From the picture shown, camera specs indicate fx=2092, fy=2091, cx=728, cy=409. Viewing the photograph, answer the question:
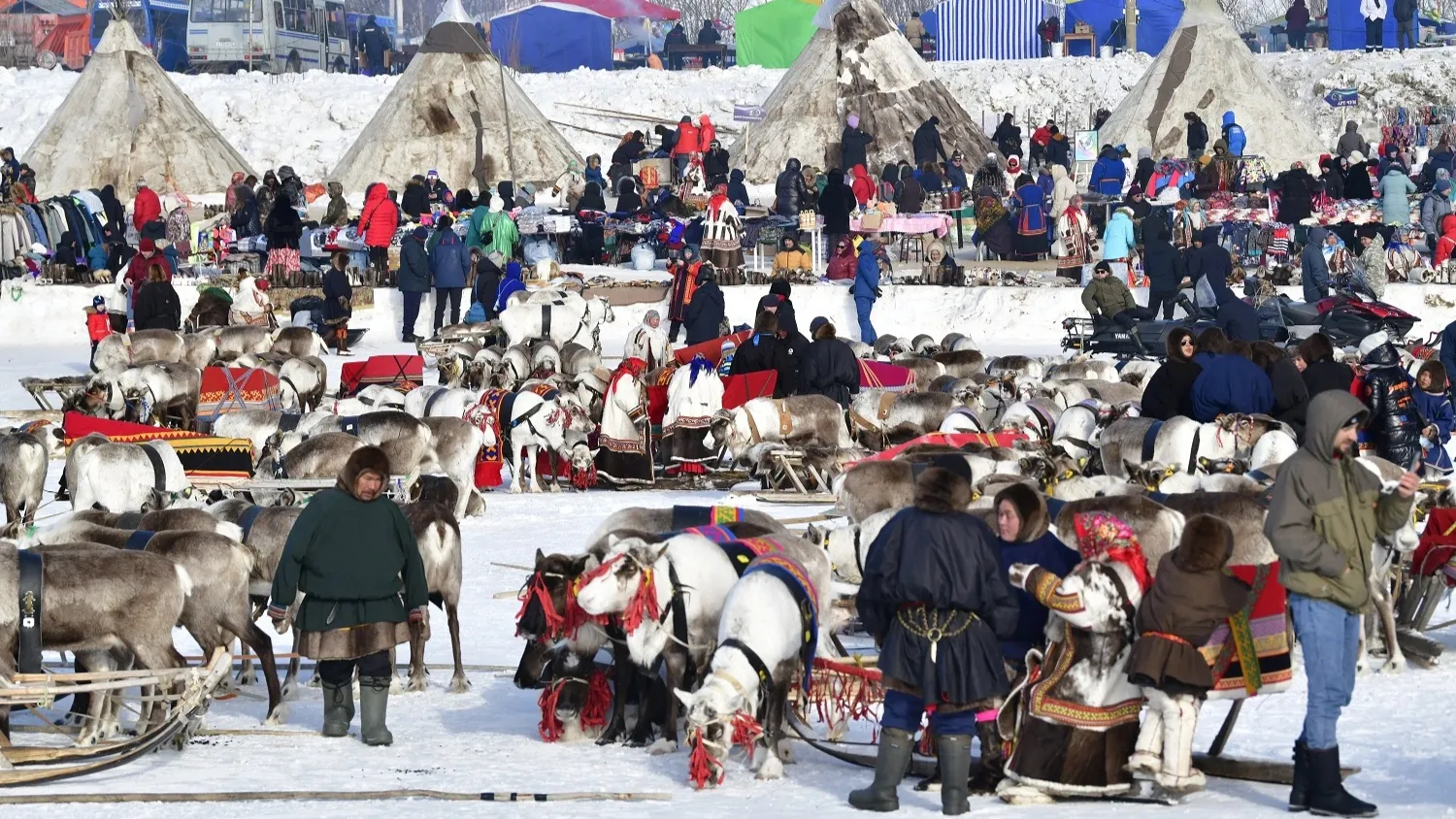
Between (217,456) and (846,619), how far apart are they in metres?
5.80

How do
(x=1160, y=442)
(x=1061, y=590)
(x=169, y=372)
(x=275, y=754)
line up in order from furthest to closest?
(x=169, y=372)
(x=1160, y=442)
(x=275, y=754)
(x=1061, y=590)

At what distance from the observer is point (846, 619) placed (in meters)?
9.81

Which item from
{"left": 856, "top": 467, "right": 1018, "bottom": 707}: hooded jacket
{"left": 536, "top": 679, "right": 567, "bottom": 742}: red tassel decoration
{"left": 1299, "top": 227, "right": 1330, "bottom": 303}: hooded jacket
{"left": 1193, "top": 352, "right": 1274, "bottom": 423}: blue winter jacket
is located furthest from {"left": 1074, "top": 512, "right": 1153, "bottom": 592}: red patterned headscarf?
{"left": 1299, "top": 227, "right": 1330, "bottom": 303}: hooded jacket

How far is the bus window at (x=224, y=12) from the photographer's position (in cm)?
5138

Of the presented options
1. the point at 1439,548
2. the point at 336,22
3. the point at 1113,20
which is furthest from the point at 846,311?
the point at 336,22

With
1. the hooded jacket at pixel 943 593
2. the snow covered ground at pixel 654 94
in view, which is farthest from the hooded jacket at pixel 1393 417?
the snow covered ground at pixel 654 94

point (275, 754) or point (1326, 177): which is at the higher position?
point (1326, 177)

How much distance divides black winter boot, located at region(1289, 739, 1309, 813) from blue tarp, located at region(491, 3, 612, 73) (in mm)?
47587

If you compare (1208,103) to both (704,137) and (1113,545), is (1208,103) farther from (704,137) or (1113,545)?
(1113,545)

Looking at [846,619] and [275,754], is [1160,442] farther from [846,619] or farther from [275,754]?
[275,754]

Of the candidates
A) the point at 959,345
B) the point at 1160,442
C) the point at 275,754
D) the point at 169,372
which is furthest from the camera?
the point at 959,345

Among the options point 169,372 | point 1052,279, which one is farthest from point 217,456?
point 1052,279

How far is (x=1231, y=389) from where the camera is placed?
13.2 metres

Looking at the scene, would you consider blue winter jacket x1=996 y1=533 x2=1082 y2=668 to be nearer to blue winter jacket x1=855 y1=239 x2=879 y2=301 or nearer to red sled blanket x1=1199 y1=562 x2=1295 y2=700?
red sled blanket x1=1199 y1=562 x2=1295 y2=700
